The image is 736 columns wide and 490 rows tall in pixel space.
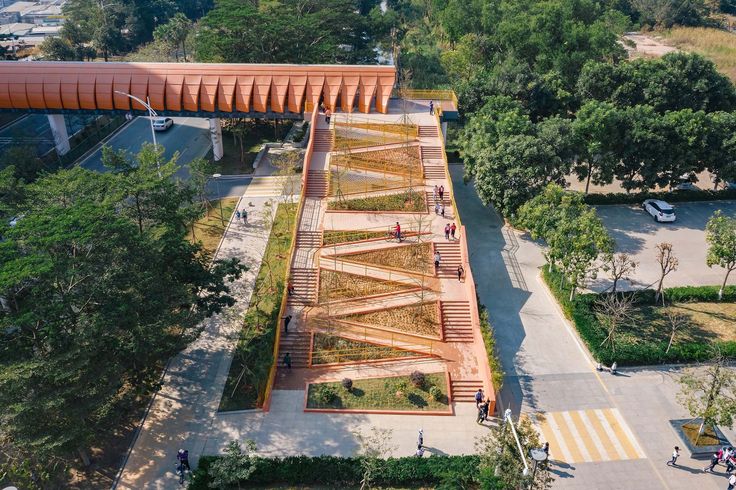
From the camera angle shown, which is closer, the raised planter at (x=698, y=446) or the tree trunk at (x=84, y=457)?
the tree trunk at (x=84, y=457)

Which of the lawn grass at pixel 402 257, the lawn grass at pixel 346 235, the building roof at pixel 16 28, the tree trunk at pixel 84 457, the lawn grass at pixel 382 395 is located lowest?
the tree trunk at pixel 84 457

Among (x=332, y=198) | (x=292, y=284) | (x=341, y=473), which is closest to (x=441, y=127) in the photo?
(x=332, y=198)

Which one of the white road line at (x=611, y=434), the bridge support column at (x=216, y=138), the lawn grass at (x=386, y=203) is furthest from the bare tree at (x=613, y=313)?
the bridge support column at (x=216, y=138)

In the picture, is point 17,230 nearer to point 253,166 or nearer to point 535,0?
point 253,166

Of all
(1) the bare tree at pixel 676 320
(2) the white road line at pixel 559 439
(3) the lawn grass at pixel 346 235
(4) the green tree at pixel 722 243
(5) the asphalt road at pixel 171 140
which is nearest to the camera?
(2) the white road line at pixel 559 439

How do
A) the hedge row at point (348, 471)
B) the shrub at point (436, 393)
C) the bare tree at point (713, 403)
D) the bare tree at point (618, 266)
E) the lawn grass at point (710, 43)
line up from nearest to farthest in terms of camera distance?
the hedge row at point (348, 471), the bare tree at point (713, 403), the shrub at point (436, 393), the bare tree at point (618, 266), the lawn grass at point (710, 43)

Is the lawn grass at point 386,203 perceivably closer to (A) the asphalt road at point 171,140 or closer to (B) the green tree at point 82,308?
(B) the green tree at point 82,308

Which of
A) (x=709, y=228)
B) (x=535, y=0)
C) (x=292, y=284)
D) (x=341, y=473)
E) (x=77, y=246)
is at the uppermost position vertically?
(x=535, y=0)

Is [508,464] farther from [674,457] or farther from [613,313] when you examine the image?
[613,313]
